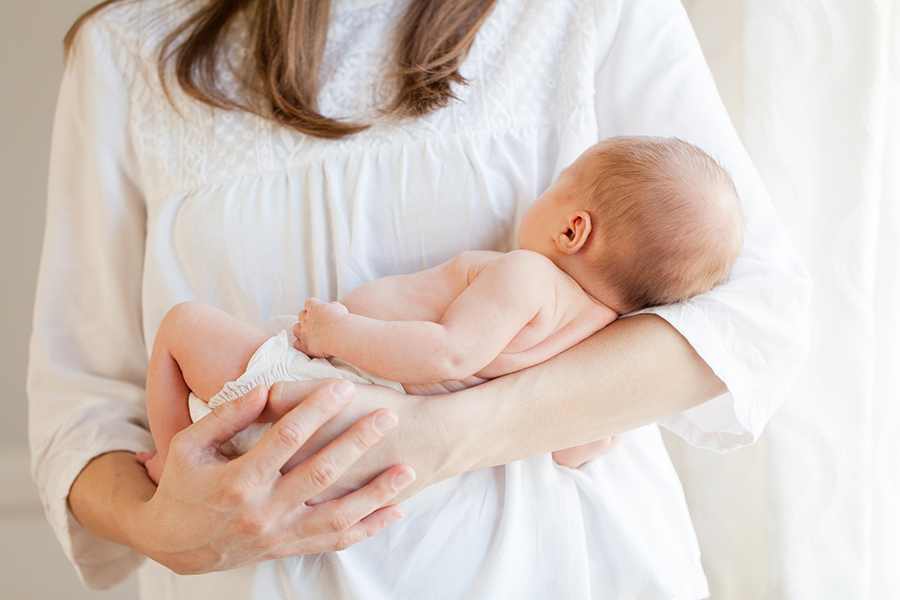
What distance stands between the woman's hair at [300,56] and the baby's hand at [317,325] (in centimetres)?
29

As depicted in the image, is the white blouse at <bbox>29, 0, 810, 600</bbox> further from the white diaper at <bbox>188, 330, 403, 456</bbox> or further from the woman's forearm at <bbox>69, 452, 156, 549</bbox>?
the white diaper at <bbox>188, 330, 403, 456</bbox>

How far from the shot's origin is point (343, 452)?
64 cm

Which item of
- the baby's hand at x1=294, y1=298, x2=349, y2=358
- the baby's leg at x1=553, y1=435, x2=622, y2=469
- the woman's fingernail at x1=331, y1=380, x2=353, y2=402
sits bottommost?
the baby's leg at x1=553, y1=435, x2=622, y2=469

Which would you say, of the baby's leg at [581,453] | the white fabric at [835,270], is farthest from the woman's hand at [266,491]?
the white fabric at [835,270]

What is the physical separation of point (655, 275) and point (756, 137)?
1.93ft

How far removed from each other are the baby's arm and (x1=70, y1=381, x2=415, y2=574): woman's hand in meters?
0.06

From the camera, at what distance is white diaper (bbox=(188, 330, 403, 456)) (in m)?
0.69

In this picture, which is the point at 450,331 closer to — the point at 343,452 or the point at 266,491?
the point at 343,452

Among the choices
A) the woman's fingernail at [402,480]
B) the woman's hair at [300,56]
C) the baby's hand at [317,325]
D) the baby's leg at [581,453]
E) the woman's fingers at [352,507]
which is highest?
the woman's hair at [300,56]

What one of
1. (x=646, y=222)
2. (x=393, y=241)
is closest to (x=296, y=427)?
(x=393, y=241)

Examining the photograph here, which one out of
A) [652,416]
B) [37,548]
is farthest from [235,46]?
[37,548]

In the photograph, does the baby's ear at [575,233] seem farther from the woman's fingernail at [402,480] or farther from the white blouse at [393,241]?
the woman's fingernail at [402,480]

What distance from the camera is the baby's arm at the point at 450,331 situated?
659 mm

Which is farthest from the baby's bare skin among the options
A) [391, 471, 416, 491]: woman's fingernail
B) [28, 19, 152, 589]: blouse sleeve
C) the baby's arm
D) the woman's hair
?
[28, 19, 152, 589]: blouse sleeve
